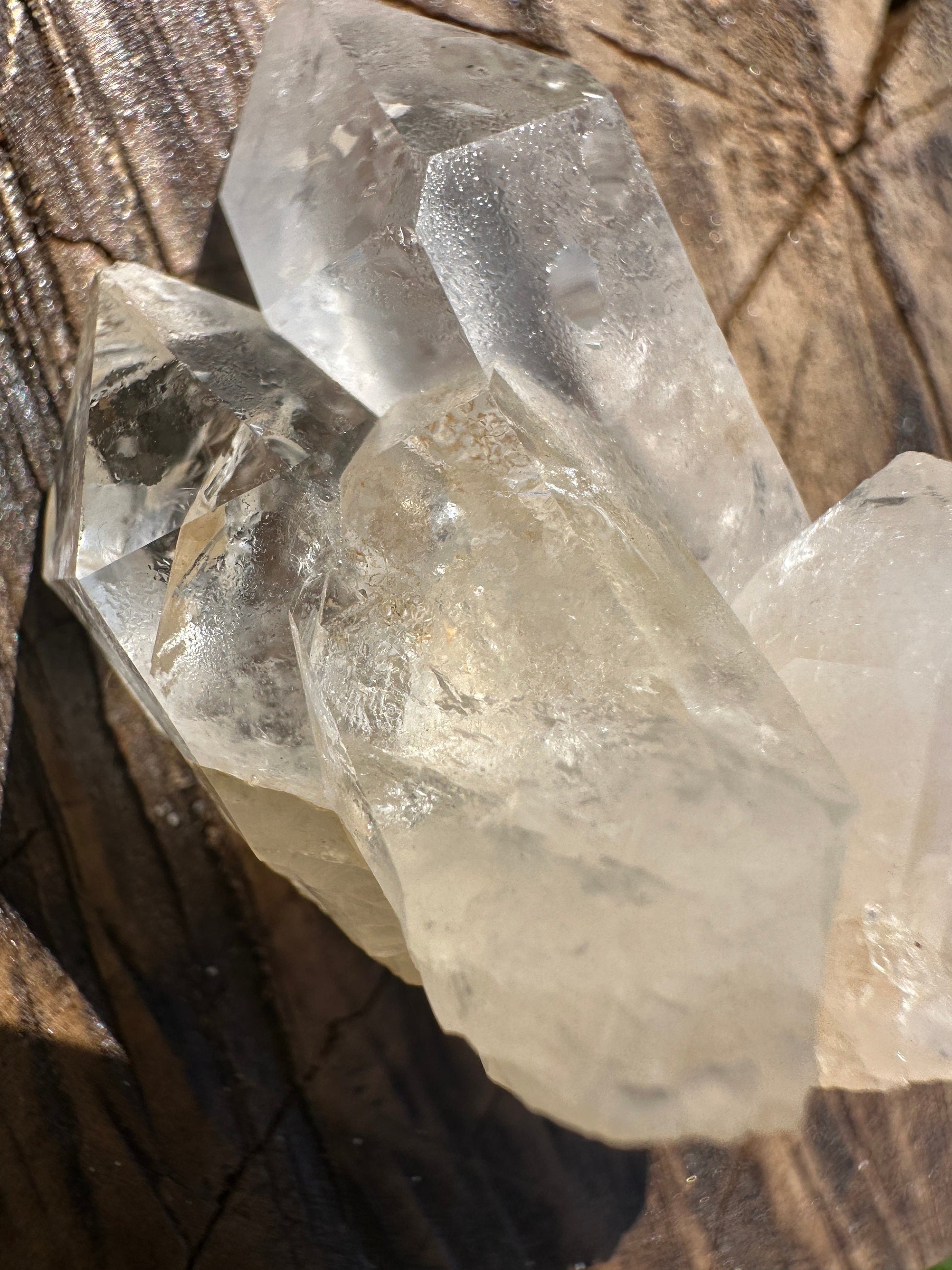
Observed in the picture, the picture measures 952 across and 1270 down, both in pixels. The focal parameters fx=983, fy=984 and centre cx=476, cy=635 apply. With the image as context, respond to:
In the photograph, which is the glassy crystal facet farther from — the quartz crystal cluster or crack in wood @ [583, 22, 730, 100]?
crack in wood @ [583, 22, 730, 100]

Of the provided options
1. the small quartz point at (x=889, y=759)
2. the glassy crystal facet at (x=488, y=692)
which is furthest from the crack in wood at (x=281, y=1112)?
the small quartz point at (x=889, y=759)

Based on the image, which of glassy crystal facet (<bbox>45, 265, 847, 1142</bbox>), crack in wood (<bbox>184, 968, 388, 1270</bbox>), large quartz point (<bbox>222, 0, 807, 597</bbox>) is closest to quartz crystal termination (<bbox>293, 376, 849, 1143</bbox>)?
glassy crystal facet (<bbox>45, 265, 847, 1142</bbox>)

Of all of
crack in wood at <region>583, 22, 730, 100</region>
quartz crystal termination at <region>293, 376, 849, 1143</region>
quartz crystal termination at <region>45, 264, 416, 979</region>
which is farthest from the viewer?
crack in wood at <region>583, 22, 730, 100</region>

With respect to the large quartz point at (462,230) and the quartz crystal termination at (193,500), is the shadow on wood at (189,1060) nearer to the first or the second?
the quartz crystal termination at (193,500)

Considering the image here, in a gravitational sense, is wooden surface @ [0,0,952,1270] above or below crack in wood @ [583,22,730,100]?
below

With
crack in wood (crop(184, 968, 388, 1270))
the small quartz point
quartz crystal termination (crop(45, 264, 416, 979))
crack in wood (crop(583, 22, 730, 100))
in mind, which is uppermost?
crack in wood (crop(583, 22, 730, 100))

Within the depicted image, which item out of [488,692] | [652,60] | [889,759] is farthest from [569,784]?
[652,60]
